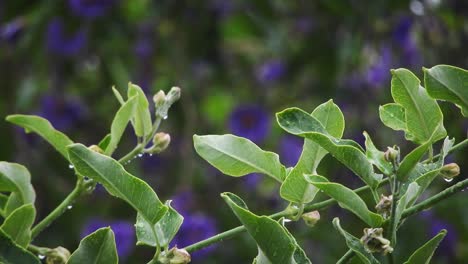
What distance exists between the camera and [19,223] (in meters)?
0.61

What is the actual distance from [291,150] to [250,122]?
0.12 m

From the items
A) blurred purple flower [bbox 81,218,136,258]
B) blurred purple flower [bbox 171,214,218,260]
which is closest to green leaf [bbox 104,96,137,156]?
blurred purple flower [bbox 171,214,218,260]

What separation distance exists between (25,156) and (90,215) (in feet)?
0.63

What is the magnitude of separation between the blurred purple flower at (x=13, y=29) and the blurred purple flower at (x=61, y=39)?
10 cm

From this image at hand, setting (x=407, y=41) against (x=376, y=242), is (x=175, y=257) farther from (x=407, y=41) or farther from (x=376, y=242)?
(x=407, y=41)

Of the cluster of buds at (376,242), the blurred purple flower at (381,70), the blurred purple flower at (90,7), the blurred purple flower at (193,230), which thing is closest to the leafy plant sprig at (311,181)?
the cluster of buds at (376,242)

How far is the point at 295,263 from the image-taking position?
1.82 feet

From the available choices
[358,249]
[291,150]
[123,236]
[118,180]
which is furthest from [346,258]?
[291,150]

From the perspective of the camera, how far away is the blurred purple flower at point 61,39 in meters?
2.01

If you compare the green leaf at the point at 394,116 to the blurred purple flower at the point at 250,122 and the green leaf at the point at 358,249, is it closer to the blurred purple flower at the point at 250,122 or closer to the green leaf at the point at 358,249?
the green leaf at the point at 358,249

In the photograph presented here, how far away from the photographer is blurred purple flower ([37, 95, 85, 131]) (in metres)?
2.23


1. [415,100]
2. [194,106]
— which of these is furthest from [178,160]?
[415,100]

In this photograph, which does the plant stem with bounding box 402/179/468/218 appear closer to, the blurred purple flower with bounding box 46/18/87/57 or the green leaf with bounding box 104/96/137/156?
the green leaf with bounding box 104/96/137/156

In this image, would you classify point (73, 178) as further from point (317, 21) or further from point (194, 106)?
point (317, 21)
